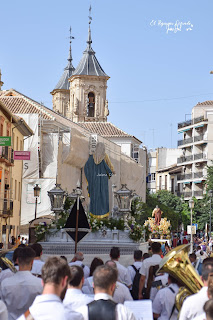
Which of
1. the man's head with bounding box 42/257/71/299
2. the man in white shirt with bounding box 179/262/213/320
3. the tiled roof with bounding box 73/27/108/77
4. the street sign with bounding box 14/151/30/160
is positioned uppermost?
the tiled roof with bounding box 73/27/108/77

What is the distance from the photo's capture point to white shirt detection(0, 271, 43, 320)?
758cm

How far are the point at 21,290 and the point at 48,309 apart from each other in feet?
7.38

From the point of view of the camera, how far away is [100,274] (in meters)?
5.81

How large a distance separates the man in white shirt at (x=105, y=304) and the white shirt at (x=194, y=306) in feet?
2.99

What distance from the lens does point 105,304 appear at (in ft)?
18.9

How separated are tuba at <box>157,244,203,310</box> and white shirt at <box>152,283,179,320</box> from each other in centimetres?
74

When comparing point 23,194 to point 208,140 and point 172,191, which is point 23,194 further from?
point 172,191

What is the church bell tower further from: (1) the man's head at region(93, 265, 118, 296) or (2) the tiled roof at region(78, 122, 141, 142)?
(1) the man's head at region(93, 265, 118, 296)

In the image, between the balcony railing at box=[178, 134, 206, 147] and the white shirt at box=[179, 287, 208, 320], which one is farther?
the balcony railing at box=[178, 134, 206, 147]

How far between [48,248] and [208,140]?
226ft

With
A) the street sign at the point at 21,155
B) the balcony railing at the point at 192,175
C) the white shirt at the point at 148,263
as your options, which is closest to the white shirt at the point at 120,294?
the white shirt at the point at 148,263

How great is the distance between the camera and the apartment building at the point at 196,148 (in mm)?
91688

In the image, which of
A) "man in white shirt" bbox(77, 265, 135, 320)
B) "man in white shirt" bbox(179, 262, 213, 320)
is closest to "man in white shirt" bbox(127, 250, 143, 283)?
"man in white shirt" bbox(179, 262, 213, 320)

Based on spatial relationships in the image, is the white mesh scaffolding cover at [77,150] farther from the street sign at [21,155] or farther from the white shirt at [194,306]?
the white shirt at [194,306]
